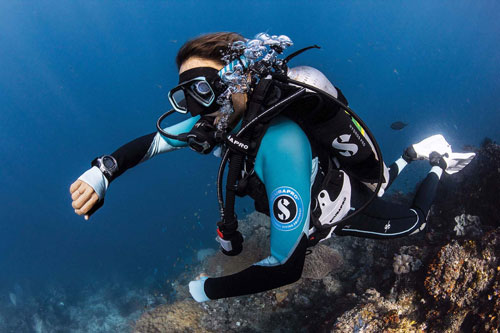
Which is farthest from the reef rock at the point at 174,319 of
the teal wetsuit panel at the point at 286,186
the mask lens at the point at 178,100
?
the mask lens at the point at 178,100

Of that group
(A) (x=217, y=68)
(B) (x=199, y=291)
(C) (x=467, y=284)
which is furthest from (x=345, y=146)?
(C) (x=467, y=284)

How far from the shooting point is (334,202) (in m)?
2.41

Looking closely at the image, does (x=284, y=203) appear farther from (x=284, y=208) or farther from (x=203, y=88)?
(x=203, y=88)

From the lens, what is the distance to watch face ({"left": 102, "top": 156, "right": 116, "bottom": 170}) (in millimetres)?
2402

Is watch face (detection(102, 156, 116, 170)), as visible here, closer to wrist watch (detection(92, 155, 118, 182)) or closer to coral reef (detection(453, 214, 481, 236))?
wrist watch (detection(92, 155, 118, 182))

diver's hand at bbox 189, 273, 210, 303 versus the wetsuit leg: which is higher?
diver's hand at bbox 189, 273, 210, 303

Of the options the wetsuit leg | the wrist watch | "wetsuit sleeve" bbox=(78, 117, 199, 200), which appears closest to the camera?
the wrist watch

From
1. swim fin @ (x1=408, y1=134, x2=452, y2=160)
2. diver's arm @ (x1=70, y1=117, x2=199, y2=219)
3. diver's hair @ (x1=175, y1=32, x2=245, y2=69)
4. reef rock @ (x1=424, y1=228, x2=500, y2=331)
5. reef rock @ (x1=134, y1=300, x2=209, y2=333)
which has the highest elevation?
diver's hair @ (x1=175, y1=32, x2=245, y2=69)

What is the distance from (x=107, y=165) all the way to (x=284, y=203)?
5.38 feet

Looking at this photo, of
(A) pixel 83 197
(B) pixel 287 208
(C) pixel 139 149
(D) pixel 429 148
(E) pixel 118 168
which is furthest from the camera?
(D) pixel 429 148

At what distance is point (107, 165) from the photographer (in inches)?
94.7

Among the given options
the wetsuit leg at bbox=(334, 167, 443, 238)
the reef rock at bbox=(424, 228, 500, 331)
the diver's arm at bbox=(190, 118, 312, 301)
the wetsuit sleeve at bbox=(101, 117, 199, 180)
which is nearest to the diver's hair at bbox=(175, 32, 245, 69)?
the diver's arm at bbox=(190, 118, 312, 301)

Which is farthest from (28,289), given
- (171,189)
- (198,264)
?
(171,189)

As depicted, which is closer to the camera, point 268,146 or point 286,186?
point 286,186
